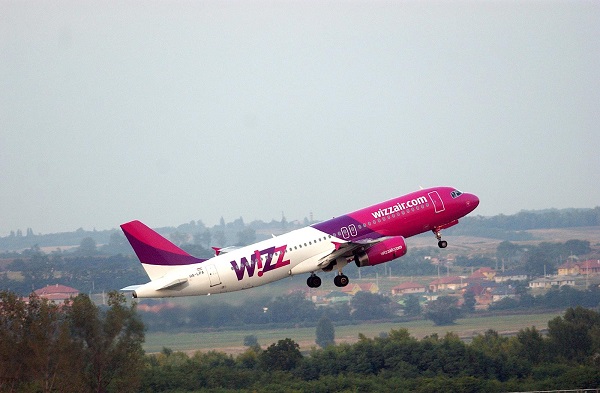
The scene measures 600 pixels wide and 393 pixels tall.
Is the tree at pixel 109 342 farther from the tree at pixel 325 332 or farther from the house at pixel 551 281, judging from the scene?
the house at pixel 551 281

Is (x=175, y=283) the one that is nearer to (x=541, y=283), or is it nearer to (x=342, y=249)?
(x=342, y=249)

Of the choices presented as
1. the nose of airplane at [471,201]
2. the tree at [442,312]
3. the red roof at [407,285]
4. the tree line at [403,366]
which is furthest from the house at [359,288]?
the nose of airplane at [471,201]

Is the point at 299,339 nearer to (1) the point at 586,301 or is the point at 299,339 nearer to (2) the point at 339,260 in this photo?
(1) the point at 586,301

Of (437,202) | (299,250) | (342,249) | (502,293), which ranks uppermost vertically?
(437,202)

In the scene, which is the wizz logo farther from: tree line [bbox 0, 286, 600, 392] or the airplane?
tree line [bbox 0, 286, 600, 392]

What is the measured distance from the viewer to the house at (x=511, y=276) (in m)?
192

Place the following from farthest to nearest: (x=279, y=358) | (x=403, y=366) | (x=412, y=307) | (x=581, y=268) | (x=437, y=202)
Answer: (x=581, y=268) → (x=412, y=307) → (x=279, y=358) → (x=403, y=366) → (x=437, y=202)

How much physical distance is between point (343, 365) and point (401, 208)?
143 feet

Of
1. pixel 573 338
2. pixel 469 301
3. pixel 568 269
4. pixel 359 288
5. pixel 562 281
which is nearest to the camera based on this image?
pixel 573 338

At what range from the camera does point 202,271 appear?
77375 millimetres

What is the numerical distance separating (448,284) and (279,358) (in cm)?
7129

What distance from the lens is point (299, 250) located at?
80000 millimetres

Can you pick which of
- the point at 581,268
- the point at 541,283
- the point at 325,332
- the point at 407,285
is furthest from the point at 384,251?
the point at 581,268

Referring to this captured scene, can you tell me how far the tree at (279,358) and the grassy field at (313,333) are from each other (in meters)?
4.76
